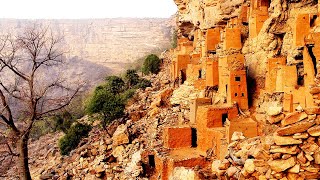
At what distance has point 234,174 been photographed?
5.13 m

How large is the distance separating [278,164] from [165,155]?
32.8ft

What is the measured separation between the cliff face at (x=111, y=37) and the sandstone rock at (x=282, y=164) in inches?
2658

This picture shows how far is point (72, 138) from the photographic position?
88.8ft

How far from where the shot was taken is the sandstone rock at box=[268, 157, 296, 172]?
14.4 feet

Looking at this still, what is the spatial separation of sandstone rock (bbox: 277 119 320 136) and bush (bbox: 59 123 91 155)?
77.4ft

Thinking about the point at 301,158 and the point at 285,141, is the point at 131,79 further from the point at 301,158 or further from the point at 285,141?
the point at 301,158

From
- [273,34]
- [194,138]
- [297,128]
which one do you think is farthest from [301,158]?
[273,34]

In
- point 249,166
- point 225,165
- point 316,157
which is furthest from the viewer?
point 225,165

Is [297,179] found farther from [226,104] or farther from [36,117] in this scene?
[226,104]

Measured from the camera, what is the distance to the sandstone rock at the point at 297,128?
4.48 meters

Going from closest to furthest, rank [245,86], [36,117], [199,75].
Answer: [36,117]
[245,86]
[199,75]

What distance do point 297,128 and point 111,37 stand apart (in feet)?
299

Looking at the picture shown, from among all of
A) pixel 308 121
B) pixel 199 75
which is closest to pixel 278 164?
pixel 308 121

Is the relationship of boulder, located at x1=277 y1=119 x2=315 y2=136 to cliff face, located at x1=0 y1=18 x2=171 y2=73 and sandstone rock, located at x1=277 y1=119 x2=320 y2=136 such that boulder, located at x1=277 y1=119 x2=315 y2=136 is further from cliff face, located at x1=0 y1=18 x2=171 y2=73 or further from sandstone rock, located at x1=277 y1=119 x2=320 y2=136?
cliff face, located at x1=0 y1=18 x2=171 y2=73
